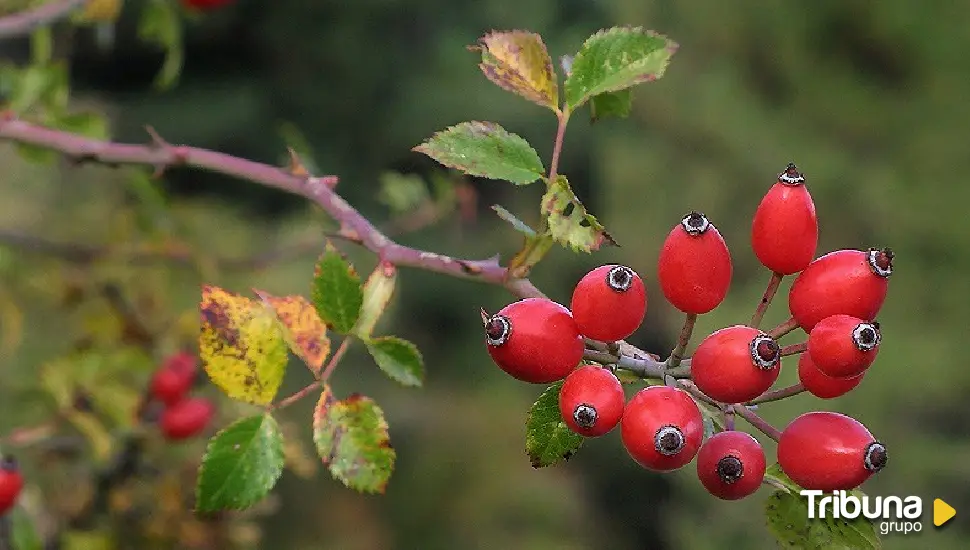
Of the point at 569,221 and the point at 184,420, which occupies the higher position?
the point at 569,221

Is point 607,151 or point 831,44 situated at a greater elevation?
point 831,44

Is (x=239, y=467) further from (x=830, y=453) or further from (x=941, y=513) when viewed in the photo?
(x=941, y=513)

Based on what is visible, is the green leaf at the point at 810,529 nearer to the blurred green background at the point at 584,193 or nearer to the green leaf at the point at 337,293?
the green leaf at the point at 337,293

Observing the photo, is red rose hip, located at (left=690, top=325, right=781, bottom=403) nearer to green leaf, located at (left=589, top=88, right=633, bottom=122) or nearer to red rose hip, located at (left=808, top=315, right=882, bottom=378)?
red rose hip, located at (left=808, top=315, right=882, bottom=378)

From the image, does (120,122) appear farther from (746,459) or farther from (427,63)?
(746,459)

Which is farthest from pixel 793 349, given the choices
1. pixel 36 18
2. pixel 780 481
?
pixel 36 18

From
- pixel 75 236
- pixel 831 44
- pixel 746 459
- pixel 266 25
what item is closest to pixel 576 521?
pixel 75 236

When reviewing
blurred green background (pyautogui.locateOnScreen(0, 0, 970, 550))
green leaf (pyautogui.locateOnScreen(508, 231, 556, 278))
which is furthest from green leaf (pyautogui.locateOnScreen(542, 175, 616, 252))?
blurred green background (pyautogui.locateOnScreen(0, 0, 970, 550))
